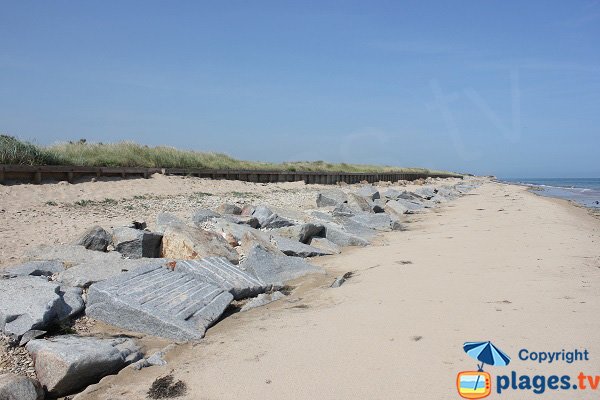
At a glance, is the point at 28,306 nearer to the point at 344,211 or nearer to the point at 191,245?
the point at 191,245

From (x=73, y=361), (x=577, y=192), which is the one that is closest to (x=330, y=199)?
(x=73, y=361)

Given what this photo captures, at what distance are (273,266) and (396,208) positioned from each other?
28.0ft

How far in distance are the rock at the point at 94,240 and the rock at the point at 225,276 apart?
1697 mm

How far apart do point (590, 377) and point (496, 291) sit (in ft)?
5.73

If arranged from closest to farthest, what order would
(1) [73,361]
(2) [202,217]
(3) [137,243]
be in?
(1) [73,361], (3) [137,243], (2) [202,217]

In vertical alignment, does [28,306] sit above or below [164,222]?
below

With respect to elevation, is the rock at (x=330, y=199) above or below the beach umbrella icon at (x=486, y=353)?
above

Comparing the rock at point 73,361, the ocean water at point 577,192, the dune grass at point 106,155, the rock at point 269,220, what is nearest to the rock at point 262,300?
the rock at point 73,361

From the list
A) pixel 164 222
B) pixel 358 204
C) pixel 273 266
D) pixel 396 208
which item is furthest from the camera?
pixel 396 208

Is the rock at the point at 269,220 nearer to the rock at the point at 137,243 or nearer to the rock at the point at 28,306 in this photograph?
the rock at the point at 137,243

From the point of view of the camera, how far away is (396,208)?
44.2 feet

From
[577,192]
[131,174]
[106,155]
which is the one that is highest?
[106,155]

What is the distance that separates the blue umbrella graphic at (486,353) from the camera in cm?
270

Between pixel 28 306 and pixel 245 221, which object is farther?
pixel 245 221
